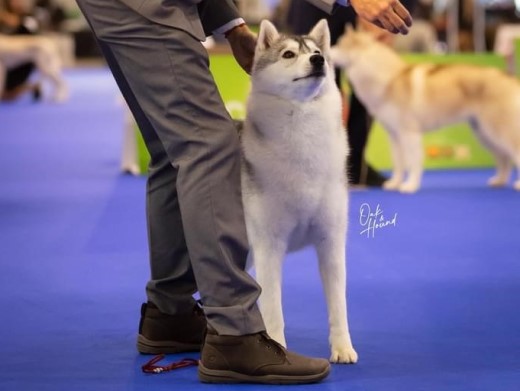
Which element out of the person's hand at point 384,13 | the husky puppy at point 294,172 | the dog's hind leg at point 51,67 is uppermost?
the person's hand at point 384,13

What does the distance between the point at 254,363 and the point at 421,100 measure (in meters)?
3.73

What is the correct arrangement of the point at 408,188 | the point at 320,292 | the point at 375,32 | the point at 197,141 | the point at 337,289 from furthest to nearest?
the point at 375,32 → the point at 408,188 → the point at 320,292 → the point at 337,289 → the point at 197,141

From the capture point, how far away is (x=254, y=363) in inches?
81.6

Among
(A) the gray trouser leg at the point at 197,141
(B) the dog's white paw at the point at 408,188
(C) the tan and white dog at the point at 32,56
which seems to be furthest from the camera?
(C) the tan and white dog at the point at 32,56

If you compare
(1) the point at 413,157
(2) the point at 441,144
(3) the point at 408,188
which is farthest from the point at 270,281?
(2) the point at 441,144

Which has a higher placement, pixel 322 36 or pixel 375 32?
pixel 322 36

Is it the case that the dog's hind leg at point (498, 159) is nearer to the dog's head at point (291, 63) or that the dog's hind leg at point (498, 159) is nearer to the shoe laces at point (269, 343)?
the dog's head at point (291, 63)

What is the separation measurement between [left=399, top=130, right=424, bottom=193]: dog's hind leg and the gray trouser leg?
11.3 feet

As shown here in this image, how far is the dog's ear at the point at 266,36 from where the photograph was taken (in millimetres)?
2312

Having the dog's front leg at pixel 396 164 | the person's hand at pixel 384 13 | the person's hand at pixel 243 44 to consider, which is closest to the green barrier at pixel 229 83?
the dog's front leg at pixel 396 164

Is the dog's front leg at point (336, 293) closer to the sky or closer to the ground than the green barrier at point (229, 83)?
closer to the sky

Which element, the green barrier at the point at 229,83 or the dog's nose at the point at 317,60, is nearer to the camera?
the dog's nose at the point at 317,60

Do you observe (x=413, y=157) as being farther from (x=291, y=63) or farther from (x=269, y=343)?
(x=269, y=343)

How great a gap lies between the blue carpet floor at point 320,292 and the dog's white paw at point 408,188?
7 cm
